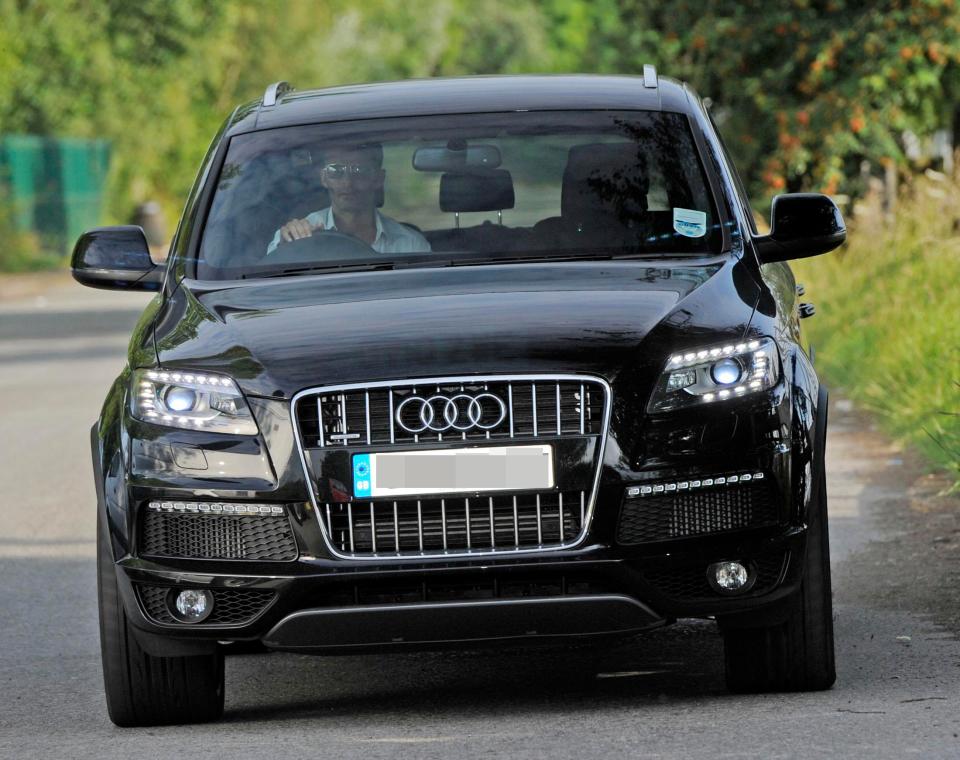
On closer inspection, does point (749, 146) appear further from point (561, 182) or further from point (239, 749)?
point (239, 749)

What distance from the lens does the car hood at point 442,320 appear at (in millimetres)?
5281

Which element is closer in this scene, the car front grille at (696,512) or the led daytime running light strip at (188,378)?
the car front grille at (696,512)

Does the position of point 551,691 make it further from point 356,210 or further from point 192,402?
point 356,210

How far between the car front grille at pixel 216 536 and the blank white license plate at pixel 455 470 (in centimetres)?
26

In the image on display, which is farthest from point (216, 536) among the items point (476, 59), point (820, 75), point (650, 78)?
point (476, 59)

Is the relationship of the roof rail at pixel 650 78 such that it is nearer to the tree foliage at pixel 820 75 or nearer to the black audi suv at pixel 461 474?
the black audi suv at pixel 461 474

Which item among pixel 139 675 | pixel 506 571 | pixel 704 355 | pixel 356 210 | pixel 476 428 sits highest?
pixel 356 210

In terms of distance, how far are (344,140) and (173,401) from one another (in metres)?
1.57

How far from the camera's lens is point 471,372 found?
17.1ft

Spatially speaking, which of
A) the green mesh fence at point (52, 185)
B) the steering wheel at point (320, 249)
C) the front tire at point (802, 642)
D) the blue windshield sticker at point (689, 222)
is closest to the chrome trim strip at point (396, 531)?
the front tire at point (802, 642)

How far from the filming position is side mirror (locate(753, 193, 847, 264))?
6.39 metres

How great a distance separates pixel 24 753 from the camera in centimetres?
550

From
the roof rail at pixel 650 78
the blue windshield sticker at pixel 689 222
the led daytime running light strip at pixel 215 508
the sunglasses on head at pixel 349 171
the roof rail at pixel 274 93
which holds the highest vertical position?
the roof rail at pixel 650 78

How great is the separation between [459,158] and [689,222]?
0.77m
